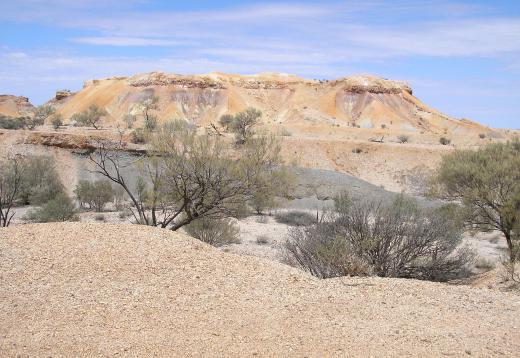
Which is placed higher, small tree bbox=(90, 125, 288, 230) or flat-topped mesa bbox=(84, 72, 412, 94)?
flat-topped mesa bbox=(84, 72, 412, 94)

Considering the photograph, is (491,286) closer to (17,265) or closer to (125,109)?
(17,265)

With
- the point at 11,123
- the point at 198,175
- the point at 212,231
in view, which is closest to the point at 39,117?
the point at 11,123

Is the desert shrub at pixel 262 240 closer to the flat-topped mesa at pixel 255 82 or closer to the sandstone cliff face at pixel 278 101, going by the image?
the sandstone cliff face at pixel 278 101

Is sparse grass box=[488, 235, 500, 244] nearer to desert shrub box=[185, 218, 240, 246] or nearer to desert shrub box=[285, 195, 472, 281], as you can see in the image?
desert shrub box=[285, 195, 472, 281]

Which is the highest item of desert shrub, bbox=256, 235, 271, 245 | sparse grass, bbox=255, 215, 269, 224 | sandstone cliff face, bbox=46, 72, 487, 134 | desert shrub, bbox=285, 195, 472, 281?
sandstone cliff face, bbox=46, 72, 487, 134

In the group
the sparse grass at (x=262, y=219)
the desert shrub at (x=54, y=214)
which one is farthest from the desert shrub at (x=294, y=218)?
the desert shrub at (x=54, y=214)

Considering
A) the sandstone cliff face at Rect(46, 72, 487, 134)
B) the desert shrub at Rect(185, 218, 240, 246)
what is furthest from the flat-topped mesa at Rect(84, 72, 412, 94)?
the desert shrub at Rect(185, 218, 240, 246)

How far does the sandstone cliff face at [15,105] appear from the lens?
104094 millimetres

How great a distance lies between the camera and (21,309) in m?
7.98

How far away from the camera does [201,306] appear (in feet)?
28.1

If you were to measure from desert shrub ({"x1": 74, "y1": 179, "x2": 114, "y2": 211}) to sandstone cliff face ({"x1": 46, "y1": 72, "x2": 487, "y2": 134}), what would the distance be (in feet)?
144

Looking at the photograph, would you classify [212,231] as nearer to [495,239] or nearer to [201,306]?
[201,306]

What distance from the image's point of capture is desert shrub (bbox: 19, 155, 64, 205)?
33.5 m

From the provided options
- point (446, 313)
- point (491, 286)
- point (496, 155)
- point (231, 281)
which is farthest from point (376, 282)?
point (496, 155)
